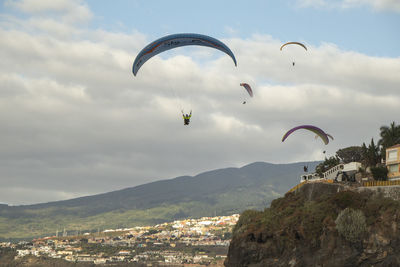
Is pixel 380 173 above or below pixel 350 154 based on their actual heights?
below

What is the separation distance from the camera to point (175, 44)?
65.5 meters

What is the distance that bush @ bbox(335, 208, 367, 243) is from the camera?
63.0 metres

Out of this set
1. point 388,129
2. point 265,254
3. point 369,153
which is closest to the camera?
point 265,254

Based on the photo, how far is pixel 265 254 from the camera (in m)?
71.4

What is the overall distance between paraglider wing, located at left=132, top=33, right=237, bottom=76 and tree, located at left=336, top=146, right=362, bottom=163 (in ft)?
196

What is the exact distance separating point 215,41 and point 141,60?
28.0 ft

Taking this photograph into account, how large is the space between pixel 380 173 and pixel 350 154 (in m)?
40.5

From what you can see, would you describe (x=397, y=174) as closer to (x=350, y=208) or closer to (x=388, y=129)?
(x=350, y=208)

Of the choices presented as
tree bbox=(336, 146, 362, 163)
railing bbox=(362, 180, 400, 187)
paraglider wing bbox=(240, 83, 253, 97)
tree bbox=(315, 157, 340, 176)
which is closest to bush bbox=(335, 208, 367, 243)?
railing bbox=(362, 180, 400, 187)

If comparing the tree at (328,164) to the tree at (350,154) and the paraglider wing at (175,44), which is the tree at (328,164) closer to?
the tree at (350,154)

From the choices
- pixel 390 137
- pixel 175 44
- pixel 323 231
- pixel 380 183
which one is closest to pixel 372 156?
pixel 390 137

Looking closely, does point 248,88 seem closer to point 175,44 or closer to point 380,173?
point 175,44

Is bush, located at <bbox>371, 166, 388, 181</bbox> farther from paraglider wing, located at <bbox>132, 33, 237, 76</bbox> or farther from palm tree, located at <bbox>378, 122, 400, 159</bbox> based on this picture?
paraglider wing, located at <bbox>132, 33, 237, 76</bbox>

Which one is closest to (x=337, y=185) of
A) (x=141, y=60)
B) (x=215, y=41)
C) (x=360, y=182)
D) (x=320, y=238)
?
(x=360, y=182)
